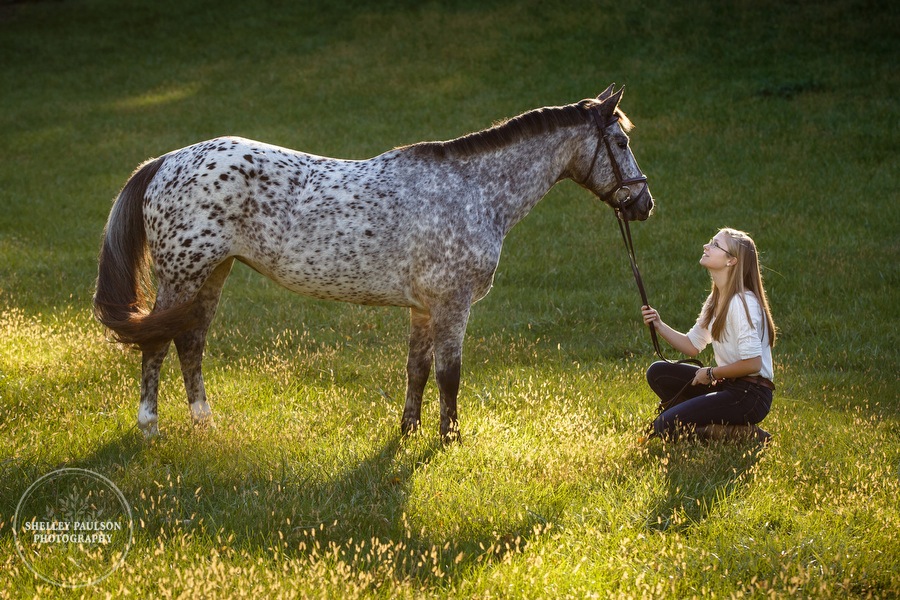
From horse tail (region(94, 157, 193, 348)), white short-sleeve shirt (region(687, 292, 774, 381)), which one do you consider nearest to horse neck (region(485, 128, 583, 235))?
white short-sleeve shirt (region(687, 292, 774, 381))

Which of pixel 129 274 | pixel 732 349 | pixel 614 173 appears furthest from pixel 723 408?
pixel 129 274

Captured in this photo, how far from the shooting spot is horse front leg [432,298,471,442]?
6.53 metres

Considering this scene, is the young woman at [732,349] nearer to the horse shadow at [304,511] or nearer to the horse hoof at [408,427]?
the horse shadow at [304,511]

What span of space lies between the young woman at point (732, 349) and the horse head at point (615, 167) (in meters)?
0.81

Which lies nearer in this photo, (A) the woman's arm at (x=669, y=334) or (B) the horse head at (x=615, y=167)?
(A) the woman's arm at (x=669, y=334)

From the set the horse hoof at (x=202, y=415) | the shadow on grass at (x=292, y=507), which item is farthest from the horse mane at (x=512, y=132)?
Answer: the horse hoof at (x=202, y=415)

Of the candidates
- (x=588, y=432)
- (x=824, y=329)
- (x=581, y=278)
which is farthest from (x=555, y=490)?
(x=581, y=278)

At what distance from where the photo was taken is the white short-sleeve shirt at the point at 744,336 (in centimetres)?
616

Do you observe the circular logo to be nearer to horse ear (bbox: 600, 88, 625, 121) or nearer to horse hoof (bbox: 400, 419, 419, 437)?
horse hoof (bbox: 400, 419, 419, 437)

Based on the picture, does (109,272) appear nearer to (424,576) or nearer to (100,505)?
(100,505)

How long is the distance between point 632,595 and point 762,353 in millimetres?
2594

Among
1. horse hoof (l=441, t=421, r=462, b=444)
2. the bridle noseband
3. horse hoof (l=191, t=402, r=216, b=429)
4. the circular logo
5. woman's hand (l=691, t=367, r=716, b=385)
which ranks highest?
the bridle noseband

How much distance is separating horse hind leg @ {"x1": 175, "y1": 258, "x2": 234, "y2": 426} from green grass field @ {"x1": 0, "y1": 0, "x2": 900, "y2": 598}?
9.1 inches

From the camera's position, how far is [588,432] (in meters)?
6.80
